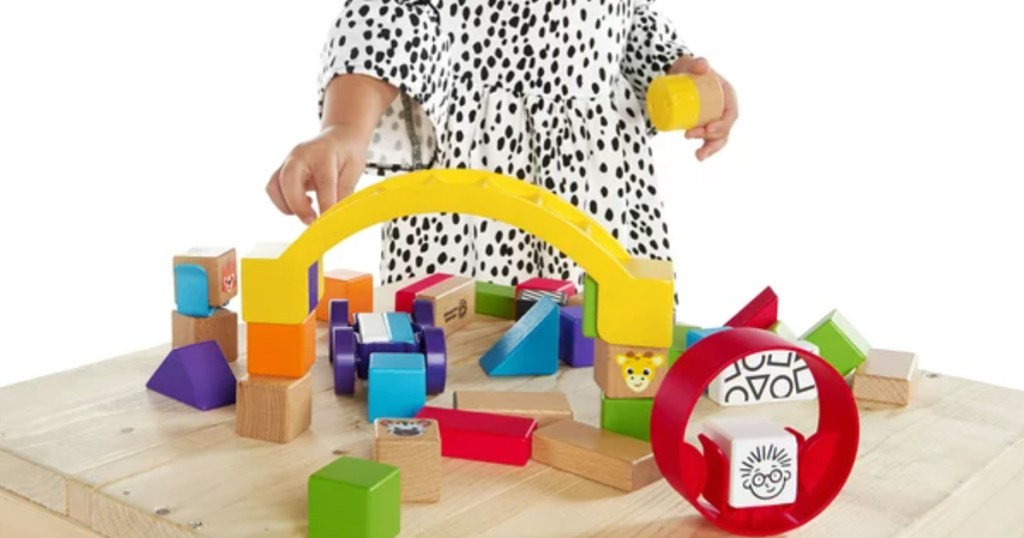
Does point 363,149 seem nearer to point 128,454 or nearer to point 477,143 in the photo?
point 477,143

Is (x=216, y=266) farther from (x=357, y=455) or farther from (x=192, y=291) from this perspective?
(x=357, y=455)

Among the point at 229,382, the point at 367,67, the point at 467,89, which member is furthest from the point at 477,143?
the point at 229,382

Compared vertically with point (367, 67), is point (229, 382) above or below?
below

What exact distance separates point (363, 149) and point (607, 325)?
0.37 metres

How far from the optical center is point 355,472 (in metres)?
0.65

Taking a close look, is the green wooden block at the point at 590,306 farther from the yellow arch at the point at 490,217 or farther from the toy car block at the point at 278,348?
the toy car block at the point at 278,348

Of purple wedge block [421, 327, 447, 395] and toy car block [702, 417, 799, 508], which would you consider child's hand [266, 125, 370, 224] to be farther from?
toy car block [702, 417, 799, 508]

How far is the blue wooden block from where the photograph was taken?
925mm

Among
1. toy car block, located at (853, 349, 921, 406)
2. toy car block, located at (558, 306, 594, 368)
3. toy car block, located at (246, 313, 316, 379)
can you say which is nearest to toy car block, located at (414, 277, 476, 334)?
toy car block, located at (558, 306, 594, 368)

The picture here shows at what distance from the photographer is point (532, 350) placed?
0.93 m

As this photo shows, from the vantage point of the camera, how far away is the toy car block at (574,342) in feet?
3.14

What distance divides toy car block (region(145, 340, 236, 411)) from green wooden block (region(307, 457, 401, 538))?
0.23 m

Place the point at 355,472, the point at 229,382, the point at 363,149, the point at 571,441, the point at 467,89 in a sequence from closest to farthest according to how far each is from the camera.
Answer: the point at 355,472, the point at 571,441, the point at 229,382, the point at 363,149, the point at 467,89

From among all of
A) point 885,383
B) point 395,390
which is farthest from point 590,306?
point 885,383
